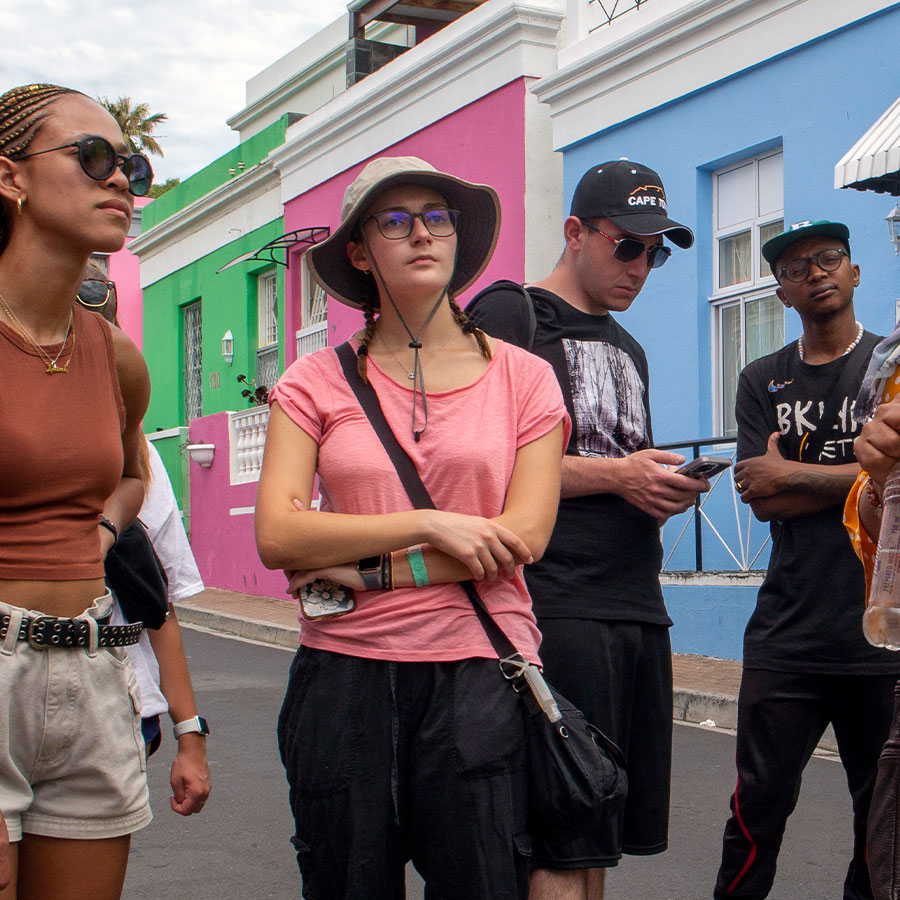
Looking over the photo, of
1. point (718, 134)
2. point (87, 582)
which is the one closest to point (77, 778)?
point (87, 582)

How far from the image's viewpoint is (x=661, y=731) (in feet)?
11.1

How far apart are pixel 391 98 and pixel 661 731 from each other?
496 inches

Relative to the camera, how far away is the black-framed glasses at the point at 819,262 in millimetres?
4129

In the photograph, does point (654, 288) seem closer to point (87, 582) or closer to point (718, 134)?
point (718, 134)

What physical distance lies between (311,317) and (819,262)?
542 inches

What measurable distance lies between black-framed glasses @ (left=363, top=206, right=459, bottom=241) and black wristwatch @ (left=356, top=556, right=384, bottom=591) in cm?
69

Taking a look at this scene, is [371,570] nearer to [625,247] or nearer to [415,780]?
[415,780]

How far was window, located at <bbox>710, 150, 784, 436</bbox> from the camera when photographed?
34.2 ft

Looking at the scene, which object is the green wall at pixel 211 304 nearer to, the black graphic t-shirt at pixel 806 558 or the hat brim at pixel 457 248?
the black graphic t-shirt at pixel 806 558

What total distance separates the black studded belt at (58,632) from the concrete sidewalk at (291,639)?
238 inches

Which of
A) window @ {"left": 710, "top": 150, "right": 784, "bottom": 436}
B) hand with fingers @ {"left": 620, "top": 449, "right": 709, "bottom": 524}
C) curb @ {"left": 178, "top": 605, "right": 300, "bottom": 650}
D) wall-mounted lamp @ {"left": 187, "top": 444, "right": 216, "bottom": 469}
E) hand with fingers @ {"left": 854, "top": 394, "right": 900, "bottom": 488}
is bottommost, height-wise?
curb @ {"left": 178, "top": 605, "right": 300, "bottom": 650}

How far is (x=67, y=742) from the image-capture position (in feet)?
7.61

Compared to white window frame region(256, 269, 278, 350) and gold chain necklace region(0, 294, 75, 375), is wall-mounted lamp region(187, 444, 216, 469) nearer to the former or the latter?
white window frame region(256, 269, 278, 350)

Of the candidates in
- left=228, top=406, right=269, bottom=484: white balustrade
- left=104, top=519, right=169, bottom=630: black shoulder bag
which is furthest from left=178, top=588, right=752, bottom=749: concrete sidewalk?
left=104, top=519, right=169, bottom=630: black shoulder bag
